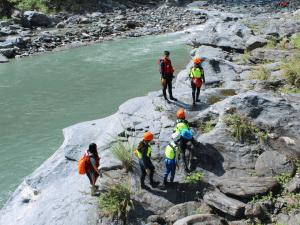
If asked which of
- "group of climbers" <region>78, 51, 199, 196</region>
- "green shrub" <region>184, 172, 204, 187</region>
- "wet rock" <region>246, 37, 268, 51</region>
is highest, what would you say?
"wet rock" <region>246, 37, 268, 51</region>

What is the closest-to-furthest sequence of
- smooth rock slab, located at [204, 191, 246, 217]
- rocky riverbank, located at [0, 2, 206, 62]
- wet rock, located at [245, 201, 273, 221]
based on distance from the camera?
1. wet rock, located at [245, 201, 273, 221]
2. smooth rock slab, located at [204, 191, 246, 217]
3. rocky riverbank, located at [0, 2, 206, 62]

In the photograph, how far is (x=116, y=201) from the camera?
4.77m

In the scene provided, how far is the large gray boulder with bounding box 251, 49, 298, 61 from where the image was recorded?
1124 centimetres

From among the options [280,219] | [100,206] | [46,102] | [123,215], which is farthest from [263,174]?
[46,102]

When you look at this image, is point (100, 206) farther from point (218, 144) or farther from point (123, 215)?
point (218, 144)

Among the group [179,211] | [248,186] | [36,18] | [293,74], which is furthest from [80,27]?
[248,186]

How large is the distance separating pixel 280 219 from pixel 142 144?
10.2 ft

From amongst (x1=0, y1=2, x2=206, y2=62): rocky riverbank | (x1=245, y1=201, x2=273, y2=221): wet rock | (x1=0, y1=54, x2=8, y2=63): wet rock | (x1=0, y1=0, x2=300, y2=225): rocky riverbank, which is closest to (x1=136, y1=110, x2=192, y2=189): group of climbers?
(x1=0, y1=0, x2=300, y2=225): rocky riverbank

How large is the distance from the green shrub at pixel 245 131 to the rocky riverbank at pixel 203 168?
0.09 feet

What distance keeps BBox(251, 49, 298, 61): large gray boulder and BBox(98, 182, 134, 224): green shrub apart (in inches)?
420

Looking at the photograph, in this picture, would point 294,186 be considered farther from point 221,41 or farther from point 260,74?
point 221,41

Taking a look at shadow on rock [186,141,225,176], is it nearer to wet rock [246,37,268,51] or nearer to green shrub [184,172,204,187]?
green shrub [184,172,204,187]

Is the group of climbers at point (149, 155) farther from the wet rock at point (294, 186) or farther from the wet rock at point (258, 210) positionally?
the wet rock at point (294, 186)

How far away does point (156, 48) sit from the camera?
22234 millimetres
